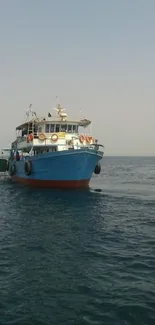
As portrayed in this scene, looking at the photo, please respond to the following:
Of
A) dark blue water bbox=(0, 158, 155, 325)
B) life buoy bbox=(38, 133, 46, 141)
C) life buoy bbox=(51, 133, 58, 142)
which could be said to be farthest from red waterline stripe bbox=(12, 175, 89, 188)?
dark blue water bbox=(0, 158, 155, 325)

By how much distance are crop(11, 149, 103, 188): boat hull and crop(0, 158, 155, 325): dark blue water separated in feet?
30.4

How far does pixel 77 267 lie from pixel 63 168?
67.4 ft

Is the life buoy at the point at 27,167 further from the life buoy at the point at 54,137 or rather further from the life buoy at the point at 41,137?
the life buoy at the point at 54,137

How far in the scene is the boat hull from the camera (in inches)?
1216

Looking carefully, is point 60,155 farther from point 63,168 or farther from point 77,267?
point 77,267

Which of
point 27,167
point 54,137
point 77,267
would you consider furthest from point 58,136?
point 77,267

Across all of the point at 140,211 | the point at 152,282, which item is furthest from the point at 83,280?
the point at 140,211

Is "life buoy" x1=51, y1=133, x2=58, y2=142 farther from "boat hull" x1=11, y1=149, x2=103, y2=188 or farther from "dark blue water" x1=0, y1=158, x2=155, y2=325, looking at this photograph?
"dark blue water" x1=0, y1=158, x2=155, y2=325

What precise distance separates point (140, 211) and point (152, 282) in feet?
42.4

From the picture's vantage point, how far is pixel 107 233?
1633 cm

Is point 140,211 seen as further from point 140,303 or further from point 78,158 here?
point 140,303

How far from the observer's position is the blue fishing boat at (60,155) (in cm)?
3131

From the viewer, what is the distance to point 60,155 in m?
30.8

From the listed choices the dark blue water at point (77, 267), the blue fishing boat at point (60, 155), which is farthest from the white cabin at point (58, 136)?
the dark blue water at point (77, 267)
